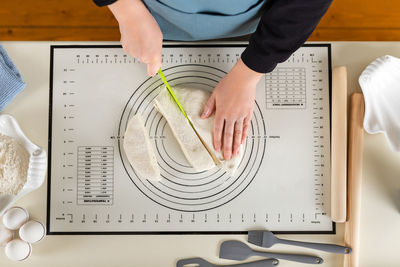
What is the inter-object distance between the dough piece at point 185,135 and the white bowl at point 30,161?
226mm

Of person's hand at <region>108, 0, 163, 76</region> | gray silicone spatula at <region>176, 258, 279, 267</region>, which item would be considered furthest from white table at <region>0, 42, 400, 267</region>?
person's hand at <region>108, 0, 163, 76</region>

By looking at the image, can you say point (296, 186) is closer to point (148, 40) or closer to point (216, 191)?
point (216, 191)

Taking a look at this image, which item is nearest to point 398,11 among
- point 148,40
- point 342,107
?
point 342,107

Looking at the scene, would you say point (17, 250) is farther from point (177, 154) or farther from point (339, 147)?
point (339, 147)

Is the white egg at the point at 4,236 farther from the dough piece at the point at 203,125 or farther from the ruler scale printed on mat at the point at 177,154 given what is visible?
the dough piece at the point at 203,125

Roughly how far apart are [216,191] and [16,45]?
46 cm

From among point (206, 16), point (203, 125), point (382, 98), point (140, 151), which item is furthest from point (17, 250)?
point (382, 98)

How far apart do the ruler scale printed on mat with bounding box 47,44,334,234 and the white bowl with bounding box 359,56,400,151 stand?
0.22 ft

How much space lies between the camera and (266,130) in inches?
26.6

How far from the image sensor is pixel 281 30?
50 centimetres

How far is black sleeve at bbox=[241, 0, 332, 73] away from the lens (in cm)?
48

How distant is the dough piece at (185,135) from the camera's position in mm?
645

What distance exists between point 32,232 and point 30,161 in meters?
Answer: 0.12

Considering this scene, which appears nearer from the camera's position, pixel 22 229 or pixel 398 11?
pixel 22 229
